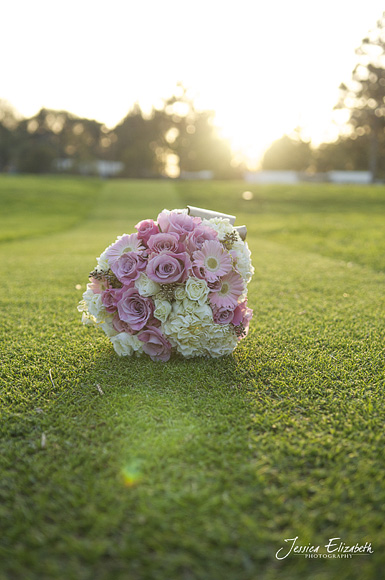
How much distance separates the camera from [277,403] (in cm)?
180

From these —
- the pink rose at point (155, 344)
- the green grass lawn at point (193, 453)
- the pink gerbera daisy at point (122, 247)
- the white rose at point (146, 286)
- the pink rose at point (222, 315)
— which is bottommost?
the green grass lawn at point (193, 453)

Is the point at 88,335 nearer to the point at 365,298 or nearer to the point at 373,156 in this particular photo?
the point at 365,298

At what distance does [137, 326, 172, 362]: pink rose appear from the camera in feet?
7.14

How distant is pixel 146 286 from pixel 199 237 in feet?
1.27

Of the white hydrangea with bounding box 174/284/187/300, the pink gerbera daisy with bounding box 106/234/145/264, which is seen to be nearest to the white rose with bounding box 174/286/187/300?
the white hydrangea with bounding box 174/284/187/300

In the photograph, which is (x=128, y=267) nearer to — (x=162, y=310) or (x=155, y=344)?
(x=162, y=310)

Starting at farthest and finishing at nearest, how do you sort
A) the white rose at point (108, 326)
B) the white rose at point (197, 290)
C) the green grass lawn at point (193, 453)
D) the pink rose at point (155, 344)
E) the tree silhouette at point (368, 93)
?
1. the tree silhouette at point (368, 93)
2. the white rose at point (108, 326)
3. the pink rose at point (155, 344)
4. the white rose at point (197, 290)
5. the green grass lawn at point (193, 453)

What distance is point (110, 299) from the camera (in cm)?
224

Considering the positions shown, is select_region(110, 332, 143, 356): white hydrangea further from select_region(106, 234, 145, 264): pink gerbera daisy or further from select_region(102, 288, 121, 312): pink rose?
select_region(106, 234, 145, 264): pink gerbera daisy

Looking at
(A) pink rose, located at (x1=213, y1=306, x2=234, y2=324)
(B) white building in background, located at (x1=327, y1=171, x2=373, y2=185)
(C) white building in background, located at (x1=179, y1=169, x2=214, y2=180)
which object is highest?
(C) white building in background, located at (x1=179, y1=169, x2=214, y2=180)

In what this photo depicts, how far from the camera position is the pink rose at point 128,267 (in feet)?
7.05

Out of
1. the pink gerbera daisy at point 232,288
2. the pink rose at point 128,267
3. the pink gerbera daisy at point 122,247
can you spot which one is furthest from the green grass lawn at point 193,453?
the pink gerbera daisy at point 122,247

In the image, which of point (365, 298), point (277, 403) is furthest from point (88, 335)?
point (365, 298)

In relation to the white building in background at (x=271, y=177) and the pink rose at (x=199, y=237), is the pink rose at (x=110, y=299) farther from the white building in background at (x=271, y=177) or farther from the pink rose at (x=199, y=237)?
the white building in background at (x=271, y=177)
